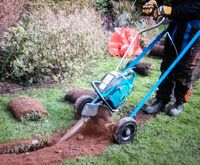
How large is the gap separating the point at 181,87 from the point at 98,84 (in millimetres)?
1224

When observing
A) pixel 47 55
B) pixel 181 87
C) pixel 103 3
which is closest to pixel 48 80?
pixel 47 55

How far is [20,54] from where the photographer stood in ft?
18.9

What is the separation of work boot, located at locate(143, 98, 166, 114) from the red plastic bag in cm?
262

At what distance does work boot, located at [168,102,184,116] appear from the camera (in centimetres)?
492

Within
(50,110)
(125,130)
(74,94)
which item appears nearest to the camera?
(125,130)

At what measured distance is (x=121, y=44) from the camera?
25.2 ft

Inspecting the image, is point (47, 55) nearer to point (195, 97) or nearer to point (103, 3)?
point (195, 97)

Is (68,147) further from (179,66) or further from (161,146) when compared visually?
(179,66)

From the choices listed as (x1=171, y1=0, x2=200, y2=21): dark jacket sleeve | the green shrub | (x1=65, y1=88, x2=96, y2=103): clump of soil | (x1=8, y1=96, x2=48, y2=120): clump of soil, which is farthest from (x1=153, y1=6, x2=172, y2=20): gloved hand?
the green shrub

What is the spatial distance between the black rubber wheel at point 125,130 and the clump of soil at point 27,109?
40.3 inches

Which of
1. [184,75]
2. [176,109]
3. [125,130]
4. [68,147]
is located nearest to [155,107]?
[176,109]

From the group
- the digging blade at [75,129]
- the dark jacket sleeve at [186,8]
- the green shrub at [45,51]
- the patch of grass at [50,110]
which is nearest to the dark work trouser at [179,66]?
the dark jacket sleeve at [186,8]

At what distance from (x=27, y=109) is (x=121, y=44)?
3.65 metres

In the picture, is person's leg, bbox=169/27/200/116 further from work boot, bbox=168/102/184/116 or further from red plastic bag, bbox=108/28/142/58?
red plastic bag, bbox=108/28/142/58
